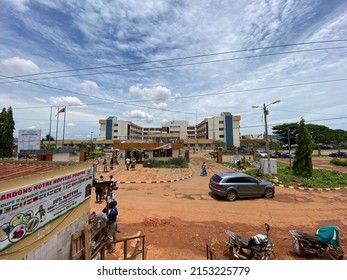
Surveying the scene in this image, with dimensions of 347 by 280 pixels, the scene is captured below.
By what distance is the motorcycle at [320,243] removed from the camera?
4.90 meters

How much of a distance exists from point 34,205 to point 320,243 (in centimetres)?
714

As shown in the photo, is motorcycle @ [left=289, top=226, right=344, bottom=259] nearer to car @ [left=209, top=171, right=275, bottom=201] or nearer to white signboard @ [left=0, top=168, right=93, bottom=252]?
car @ [left=209, top=171, right=275, bottom=201]

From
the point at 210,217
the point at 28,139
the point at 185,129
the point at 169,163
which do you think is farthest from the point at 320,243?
the point at 185,129

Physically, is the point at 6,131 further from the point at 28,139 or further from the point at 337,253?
the point at 337,253

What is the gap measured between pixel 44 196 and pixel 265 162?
17.2 meters

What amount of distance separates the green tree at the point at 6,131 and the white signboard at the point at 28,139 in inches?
287

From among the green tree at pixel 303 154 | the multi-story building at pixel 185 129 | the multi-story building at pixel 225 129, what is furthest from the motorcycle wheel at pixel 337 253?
the multi-story building at pixel 225 129

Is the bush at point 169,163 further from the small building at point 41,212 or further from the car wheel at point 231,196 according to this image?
the small building at point 41,212

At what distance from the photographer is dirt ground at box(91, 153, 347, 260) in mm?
5543

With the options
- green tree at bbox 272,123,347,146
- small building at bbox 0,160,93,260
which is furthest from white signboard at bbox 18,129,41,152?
green tree at bbox 272,123,347,146

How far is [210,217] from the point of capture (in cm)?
766

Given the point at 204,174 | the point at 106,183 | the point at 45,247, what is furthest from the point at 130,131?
the point at 45,247

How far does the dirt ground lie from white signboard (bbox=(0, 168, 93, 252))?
83.6 inches
